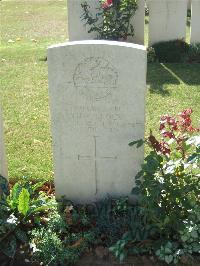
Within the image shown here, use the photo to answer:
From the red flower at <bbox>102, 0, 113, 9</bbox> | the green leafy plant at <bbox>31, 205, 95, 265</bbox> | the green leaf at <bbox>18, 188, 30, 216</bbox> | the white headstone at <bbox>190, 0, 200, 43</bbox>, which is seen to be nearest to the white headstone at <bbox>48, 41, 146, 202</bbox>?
the green leafy plant at <bbox>31, 205, 95, 265</bbox>

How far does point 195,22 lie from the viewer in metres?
9.77

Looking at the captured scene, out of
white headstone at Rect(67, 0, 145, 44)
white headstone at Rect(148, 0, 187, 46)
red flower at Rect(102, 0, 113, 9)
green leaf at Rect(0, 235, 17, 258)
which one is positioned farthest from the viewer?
white headstone at Rect(148, 0, 187, 46)

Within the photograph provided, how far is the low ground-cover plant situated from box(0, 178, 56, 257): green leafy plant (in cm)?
88

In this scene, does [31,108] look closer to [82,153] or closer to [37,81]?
[37,81]

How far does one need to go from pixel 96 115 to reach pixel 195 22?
635 centimetres

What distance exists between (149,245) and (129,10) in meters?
6.36

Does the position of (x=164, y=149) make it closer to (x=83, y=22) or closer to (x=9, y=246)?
(x=9, y=246)

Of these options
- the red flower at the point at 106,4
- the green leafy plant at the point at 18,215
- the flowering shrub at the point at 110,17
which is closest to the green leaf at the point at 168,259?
the green leafy plant at the point at 18,215

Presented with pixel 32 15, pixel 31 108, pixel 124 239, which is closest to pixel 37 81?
pixel 31 108

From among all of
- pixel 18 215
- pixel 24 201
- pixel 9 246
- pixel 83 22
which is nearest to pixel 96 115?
pixel 24 201

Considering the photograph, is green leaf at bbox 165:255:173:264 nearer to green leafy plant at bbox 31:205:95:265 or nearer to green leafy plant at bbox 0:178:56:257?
green leafy plant at bbox 31:205:95:265

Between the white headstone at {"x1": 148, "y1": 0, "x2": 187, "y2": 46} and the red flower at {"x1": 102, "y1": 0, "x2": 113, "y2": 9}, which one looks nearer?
the red flower at {"x1": 102, "y1": 0, "x2": 113, "y2": 9}

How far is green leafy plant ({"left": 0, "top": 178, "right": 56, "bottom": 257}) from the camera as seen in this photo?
3.94m

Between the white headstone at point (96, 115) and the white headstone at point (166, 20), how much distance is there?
244 inches
